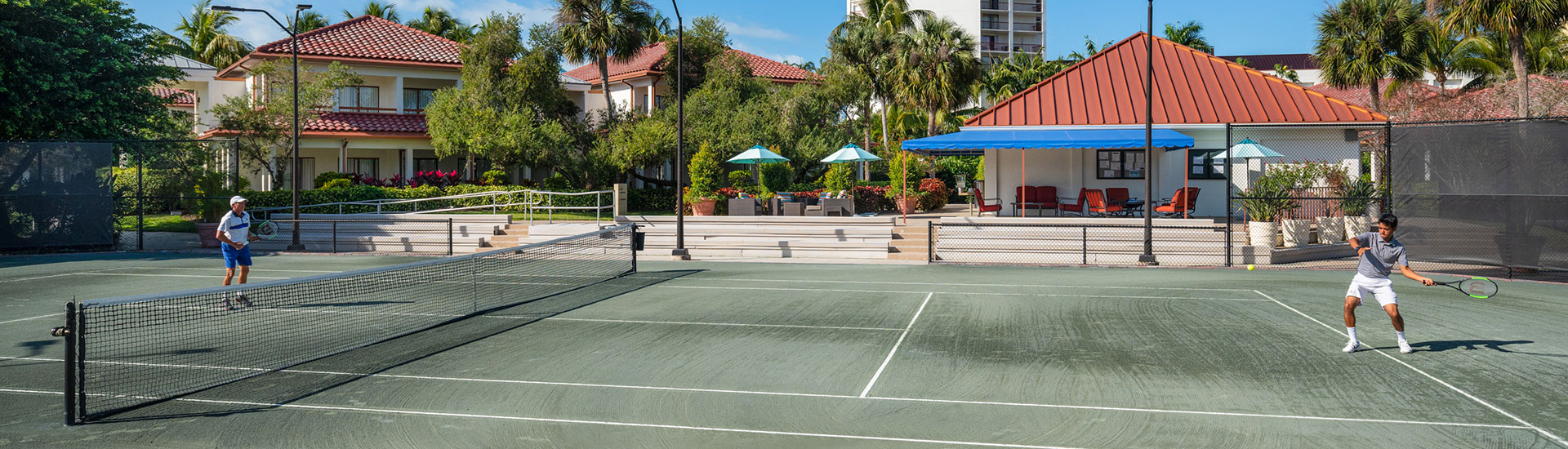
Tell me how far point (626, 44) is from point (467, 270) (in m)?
18.1

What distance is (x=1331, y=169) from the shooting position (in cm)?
2284

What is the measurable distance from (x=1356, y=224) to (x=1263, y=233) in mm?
2458

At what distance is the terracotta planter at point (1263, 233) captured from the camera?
2019 centimetres

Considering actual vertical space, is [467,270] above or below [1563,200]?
below

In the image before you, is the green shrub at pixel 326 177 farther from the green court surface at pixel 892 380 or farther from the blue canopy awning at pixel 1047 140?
the blue canopy awning at pixel 1047 140

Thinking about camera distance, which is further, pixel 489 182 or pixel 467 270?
pixel 489 182

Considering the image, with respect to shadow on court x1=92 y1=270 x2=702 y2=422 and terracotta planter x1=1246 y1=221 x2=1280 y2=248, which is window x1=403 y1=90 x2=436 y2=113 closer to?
shadow on court x1=92 y1=270 x2=702 y2=422

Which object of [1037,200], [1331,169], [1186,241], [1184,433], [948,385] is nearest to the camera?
[1184,433]

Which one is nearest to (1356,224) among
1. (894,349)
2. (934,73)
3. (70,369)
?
(894,349)

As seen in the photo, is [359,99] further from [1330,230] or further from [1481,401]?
[1481,401]

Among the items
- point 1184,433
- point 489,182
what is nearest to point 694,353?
point 1184,433

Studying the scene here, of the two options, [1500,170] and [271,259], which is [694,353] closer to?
[1500,170]

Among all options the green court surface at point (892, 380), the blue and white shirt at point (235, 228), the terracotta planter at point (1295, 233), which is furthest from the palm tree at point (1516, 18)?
the blue and white shirt at point (235, 228)

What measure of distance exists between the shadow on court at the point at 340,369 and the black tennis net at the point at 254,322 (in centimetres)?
20
